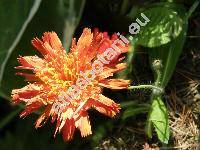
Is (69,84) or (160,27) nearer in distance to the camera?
(69,84)

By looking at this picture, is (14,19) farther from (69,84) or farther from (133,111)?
(133,111)

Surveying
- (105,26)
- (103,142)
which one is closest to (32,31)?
(105,26)

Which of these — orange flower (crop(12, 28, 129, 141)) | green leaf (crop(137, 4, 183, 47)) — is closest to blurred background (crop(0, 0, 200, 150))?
green leaf (crop(137, 4, 183, 47))

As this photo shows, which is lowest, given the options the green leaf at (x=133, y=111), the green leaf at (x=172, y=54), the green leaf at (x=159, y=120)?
the green leaf at (x=159, y=120)

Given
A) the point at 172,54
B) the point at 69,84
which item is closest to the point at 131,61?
the point at 172,54

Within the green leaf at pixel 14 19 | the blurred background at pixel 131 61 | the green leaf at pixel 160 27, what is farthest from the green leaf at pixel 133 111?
the green leaf at pixel 14 19

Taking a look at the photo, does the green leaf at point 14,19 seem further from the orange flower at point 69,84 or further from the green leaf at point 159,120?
the green leaf at point 159,120
